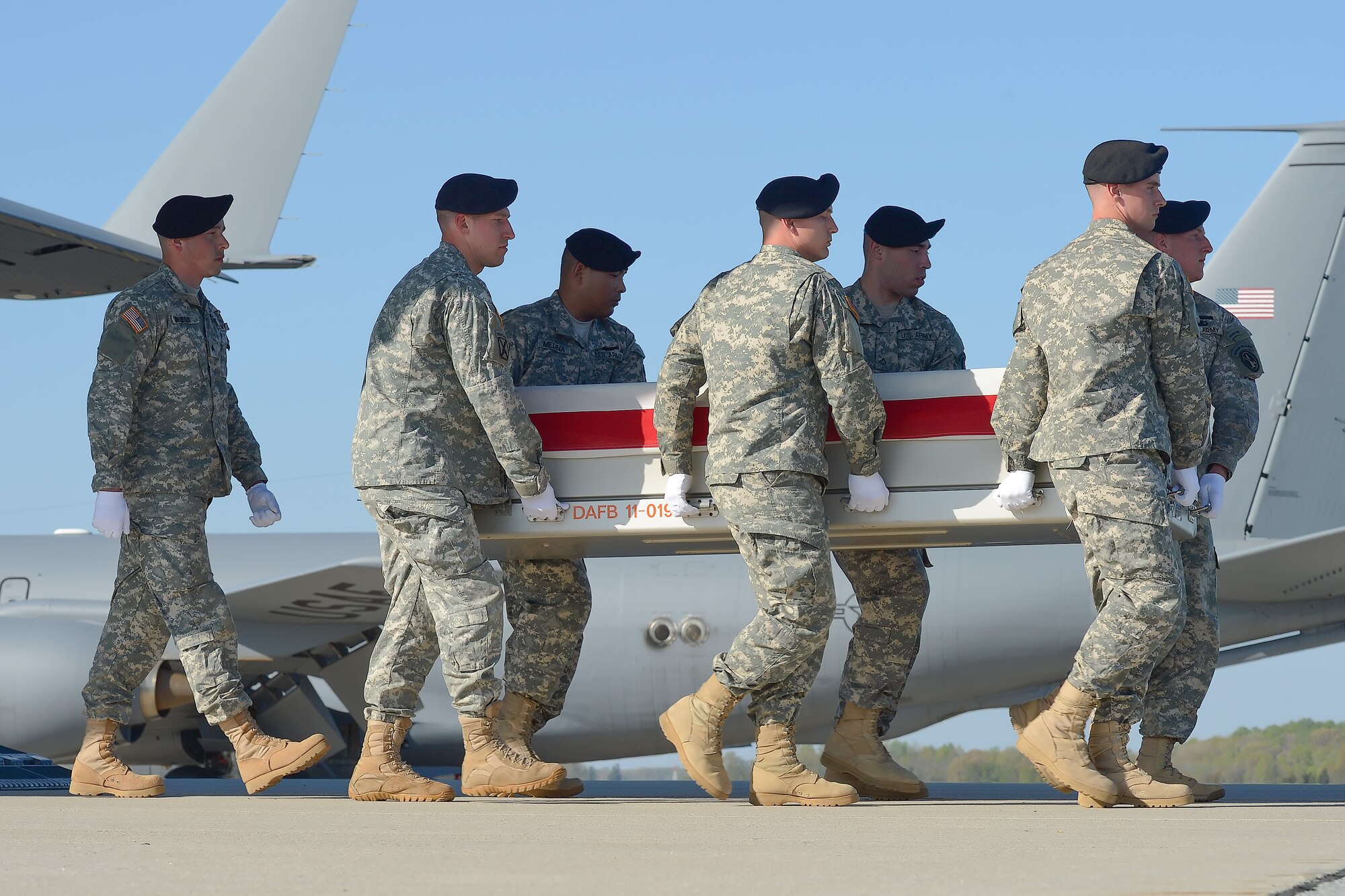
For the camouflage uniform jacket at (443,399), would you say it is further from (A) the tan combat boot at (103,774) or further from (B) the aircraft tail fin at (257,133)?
(B) the aircraft tail fin at (257,133)

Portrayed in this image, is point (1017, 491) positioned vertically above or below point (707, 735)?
above

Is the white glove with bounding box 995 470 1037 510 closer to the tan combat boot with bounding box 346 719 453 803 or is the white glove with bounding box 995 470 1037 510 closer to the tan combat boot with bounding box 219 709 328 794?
the tan combat boot with bounding box 346 719 453 803

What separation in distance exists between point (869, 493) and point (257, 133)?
27.5 feet

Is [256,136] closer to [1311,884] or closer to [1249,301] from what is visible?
[1249,301]

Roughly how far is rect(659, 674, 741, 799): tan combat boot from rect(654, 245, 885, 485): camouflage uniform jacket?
75 cm

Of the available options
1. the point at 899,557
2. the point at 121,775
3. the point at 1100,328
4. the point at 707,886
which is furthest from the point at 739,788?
the point at 707,886

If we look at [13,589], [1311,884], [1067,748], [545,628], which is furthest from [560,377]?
[13,589]

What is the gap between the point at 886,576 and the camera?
6.02 metres

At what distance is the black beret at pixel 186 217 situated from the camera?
5875mm

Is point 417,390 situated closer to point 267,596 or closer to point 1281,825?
point 1281,825

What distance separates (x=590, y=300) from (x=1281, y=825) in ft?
11.4

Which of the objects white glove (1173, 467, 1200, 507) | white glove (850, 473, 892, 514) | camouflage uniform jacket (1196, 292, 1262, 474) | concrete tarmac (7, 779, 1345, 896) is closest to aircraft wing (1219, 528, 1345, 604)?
camouflage uniform jacket (1196, 292, 1262, 474)

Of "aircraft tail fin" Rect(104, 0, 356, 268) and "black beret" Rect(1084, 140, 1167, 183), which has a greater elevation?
"aircraft tail fin" Rect(104, 0, 356, 268)

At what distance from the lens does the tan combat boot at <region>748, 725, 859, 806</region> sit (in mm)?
4988
